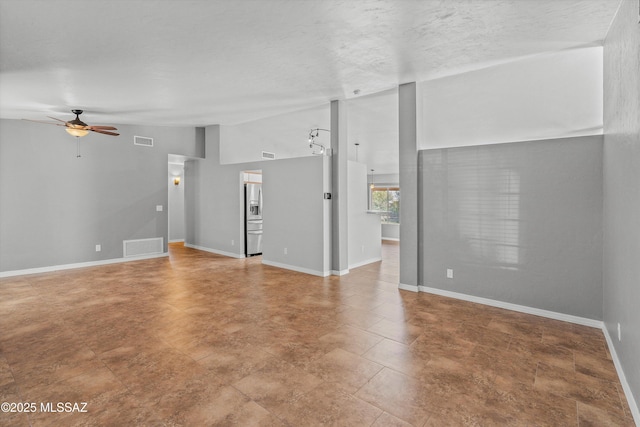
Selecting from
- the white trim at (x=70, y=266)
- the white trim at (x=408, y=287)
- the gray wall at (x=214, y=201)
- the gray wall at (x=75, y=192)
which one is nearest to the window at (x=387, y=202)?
the gray wall at (x=214, y=201)

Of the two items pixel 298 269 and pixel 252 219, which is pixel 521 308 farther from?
pixel 252 219

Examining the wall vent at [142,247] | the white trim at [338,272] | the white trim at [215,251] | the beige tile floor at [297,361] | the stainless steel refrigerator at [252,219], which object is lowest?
the beige tile floor at [297,361]

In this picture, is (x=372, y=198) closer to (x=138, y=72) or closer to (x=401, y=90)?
(x=401, y=90)

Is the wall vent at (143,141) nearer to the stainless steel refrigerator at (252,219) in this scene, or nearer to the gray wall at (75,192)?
the gray wall at (75,192)

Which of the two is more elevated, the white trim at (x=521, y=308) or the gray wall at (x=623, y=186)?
the gray wall at (x=623, y=186)

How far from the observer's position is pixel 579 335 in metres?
3.22

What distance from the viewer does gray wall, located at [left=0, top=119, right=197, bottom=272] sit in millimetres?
5766

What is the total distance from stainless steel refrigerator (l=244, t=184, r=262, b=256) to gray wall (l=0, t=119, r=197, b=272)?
83.4 inches

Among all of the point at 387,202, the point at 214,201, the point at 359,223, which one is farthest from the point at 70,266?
the point at 387,202

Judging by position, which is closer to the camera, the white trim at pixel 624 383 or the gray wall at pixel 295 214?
the white trim at pixel 624 383

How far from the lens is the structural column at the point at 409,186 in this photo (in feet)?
15.3

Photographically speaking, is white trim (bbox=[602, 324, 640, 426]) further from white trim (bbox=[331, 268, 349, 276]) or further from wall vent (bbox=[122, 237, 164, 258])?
wall vent (bbox=[122, 237, 164, 258])

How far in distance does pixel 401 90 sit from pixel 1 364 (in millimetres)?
5540

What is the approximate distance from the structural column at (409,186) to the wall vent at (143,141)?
607cm
